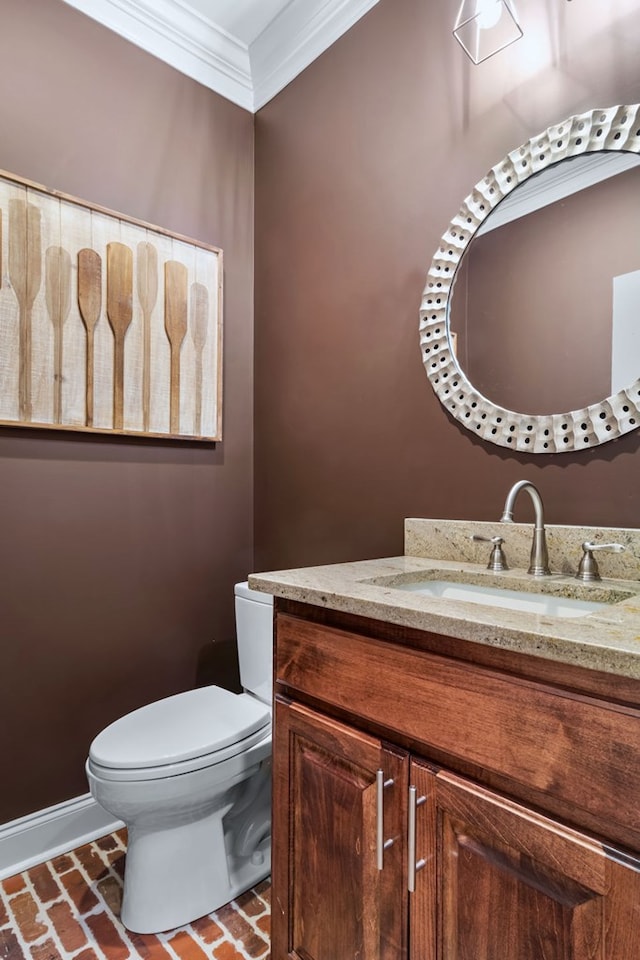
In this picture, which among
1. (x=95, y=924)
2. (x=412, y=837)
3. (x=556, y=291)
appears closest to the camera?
(x=412, y=837)

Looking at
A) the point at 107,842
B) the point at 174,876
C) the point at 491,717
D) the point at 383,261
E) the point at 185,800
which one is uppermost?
the point at 383,261

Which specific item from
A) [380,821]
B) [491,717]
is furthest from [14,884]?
[491,717]

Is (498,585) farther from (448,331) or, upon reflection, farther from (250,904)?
(250,904)

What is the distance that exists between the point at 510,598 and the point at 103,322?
147cm

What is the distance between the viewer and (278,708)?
109cm

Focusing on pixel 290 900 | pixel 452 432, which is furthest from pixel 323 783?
pixel 452 432

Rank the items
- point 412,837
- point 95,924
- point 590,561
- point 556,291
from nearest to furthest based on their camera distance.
→ 1. point 412,837
2. point 590,561
3. point 556,291
4. point 95,924

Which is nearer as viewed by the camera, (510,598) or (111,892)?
(510,598)

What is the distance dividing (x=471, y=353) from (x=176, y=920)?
163 cm

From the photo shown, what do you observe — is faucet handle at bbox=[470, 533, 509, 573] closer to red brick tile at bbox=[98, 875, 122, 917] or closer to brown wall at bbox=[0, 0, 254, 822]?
brown wall at bbox=[0, 0, 254, 822]

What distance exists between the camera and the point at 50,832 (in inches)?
63.8

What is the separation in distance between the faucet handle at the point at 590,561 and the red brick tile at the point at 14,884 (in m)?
1.71

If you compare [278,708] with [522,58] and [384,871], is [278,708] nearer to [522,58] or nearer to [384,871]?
[384,871]

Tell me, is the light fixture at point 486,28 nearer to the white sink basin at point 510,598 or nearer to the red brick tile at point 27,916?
the white sink basin at point 510,598
